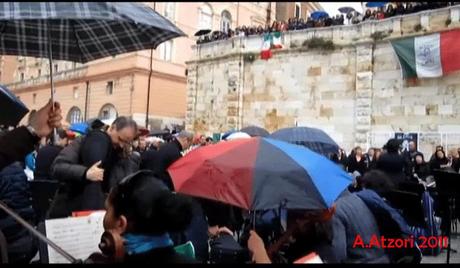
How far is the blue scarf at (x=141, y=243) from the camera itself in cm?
228

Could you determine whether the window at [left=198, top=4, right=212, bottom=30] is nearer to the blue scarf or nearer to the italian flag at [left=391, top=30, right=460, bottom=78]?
the italian flag at [left=391, top=30, right=460, bottom=78]

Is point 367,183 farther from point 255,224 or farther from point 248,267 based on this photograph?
point 248,267

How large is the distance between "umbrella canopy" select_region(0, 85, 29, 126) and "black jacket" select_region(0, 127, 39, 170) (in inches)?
22.4

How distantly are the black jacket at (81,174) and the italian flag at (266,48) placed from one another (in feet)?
61.3

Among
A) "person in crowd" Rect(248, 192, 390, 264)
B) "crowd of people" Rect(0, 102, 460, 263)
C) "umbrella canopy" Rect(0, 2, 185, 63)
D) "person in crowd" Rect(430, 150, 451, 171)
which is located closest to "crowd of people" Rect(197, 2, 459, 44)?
"person in crowd" Rect(430, 150, 451, 171)

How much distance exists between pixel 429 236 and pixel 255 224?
17.2 ft

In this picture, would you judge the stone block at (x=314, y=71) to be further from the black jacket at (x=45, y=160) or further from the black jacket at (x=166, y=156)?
the black jacket at (x=45, y=160)

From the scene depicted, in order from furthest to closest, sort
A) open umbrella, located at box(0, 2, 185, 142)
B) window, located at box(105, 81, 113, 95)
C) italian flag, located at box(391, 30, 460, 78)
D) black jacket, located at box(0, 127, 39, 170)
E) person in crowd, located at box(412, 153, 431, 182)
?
window, located at box(105, 81, 113, 95)
italian flag, located at box(391, 30, 460, 78)
person in crowd, located at box(412, 153, 431, 182)
open umbrella, located at box(0, 2, 185, 142)
black jacket, located at box(0, 127, 39, 170)

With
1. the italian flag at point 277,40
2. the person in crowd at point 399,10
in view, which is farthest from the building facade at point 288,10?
the person in crowd at point 399,10

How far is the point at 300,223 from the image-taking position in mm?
3566

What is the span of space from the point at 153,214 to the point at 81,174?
83.0 inches

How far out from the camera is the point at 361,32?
20.1 m

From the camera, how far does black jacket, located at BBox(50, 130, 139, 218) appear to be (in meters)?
4.27

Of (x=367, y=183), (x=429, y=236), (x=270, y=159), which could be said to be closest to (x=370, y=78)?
(x=429, y=236)
